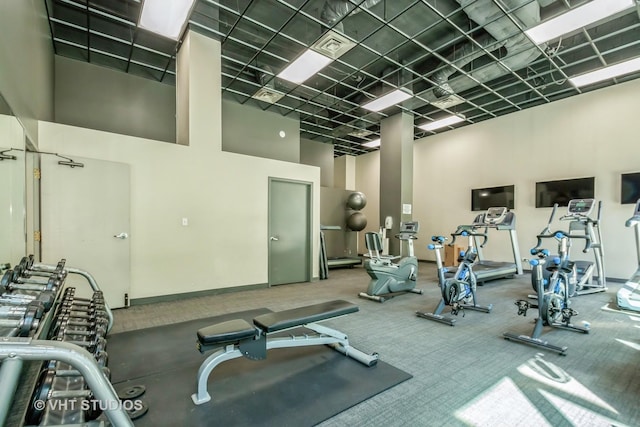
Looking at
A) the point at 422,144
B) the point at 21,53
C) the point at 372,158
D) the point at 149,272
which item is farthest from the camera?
the point at 372,158

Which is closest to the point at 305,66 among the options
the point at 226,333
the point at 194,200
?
the point at 194,200

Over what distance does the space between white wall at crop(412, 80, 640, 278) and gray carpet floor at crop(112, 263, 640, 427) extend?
2.68 meters

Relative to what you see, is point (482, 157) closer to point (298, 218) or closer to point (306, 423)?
point (298, 218)

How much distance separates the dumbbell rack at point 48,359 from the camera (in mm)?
952

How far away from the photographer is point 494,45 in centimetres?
509

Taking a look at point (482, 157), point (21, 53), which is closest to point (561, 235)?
Result: point (482, 157)

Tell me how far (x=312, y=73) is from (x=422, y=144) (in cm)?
582

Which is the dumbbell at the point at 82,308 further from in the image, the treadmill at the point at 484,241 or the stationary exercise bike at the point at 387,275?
the treadmill at the point at 484,241

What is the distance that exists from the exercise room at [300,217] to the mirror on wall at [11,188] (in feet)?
0.11

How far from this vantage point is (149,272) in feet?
15.2

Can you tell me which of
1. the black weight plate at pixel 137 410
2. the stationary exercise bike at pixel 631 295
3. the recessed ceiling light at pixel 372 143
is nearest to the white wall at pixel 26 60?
the black weight plate at pixel 137 410

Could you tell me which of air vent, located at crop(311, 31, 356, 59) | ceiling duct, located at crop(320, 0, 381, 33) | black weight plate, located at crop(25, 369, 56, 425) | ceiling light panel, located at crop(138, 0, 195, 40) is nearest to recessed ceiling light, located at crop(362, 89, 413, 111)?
air vent, located at crop(311, 31, 356, 59)

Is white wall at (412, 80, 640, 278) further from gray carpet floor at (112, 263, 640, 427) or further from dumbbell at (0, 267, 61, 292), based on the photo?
dumbbell at (0, 267, 61, 292)

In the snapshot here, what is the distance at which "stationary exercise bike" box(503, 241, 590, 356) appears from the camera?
3.20 metres
